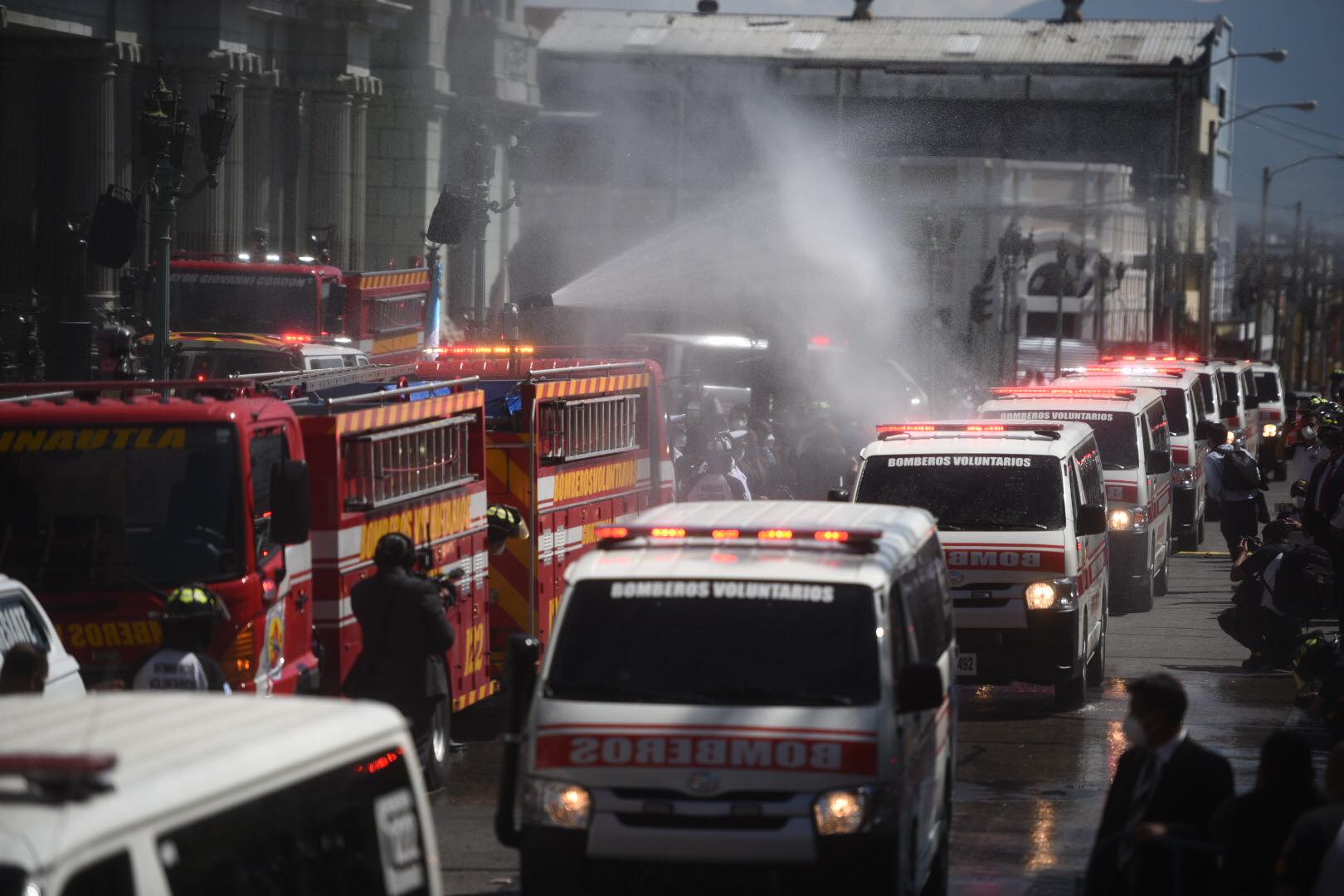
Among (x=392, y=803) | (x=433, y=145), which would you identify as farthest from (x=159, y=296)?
(x=433, y=145)

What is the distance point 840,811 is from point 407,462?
531cm

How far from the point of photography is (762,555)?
8133mm

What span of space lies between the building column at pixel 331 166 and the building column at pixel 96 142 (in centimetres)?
946

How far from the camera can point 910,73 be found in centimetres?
8806

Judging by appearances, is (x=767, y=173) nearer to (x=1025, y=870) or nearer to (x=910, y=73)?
(x=910, y=73)

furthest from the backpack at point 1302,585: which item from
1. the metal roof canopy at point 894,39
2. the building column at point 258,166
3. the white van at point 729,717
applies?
the metal roof canopy at point 894,39

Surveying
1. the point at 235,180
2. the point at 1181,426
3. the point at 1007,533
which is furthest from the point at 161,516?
the point at 235,180

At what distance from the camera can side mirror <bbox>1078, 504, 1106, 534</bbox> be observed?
14406 mm

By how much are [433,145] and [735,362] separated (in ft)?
55.3

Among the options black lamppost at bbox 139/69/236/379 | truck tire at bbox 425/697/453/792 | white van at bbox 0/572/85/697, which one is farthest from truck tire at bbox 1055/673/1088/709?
black lamppost at bbox 139/69/236/379

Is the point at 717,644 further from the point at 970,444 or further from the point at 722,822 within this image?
the point at 970,444

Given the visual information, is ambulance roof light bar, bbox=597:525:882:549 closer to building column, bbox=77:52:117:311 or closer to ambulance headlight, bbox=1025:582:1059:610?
ambulance headlight, bbox=1025:582:1059:610

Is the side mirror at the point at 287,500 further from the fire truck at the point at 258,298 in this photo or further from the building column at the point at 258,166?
the building column at the point at 258,166

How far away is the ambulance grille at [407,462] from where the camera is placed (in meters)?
11.3
